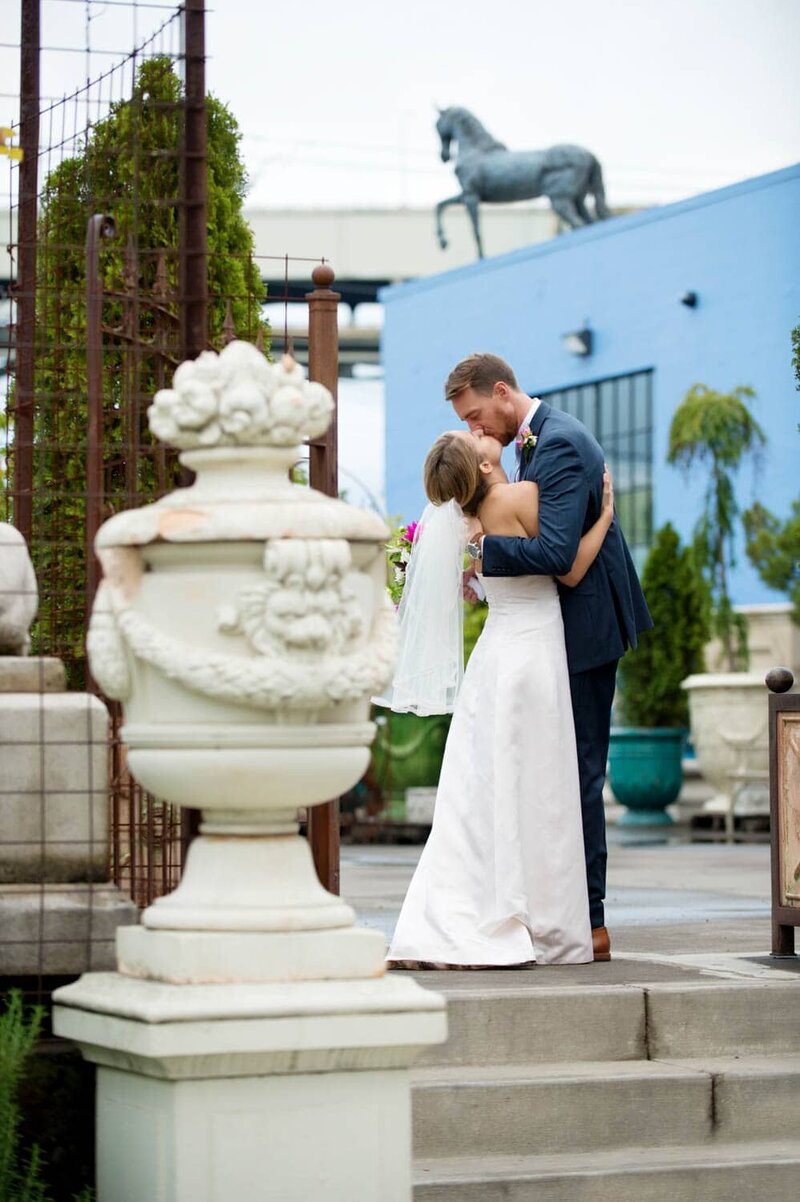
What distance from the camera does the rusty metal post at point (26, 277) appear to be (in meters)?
6.43

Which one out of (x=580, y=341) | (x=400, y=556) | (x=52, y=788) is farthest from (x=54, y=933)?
(x=580, y=341)

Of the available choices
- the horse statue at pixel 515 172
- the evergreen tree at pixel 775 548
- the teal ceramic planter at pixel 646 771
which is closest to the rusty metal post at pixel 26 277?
the teal ceramic planter at pixel 646 771

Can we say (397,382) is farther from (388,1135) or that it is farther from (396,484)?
(388,1135)

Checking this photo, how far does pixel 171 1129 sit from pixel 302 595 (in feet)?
3.40

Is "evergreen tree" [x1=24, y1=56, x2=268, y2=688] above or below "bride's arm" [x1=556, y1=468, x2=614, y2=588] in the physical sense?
above

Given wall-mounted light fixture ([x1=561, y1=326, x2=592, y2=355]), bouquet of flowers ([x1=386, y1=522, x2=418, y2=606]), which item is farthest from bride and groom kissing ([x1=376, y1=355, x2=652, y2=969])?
wall-mounted light fixture ([x1=561, y1=326, x2=592, y2=355])

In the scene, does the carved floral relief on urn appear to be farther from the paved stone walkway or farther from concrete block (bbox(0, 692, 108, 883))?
the paved stone walkway

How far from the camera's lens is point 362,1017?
3814 mm

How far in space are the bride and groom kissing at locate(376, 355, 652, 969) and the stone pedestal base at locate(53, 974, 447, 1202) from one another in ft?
6.27

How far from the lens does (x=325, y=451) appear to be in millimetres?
5535

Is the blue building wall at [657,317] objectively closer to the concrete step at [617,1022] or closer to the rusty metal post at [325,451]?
the rusty metal post at [325,451]

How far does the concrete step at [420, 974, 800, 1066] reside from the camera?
5.09 m

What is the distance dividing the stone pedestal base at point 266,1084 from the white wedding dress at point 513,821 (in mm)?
1938

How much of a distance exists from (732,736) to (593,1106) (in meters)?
10.9
